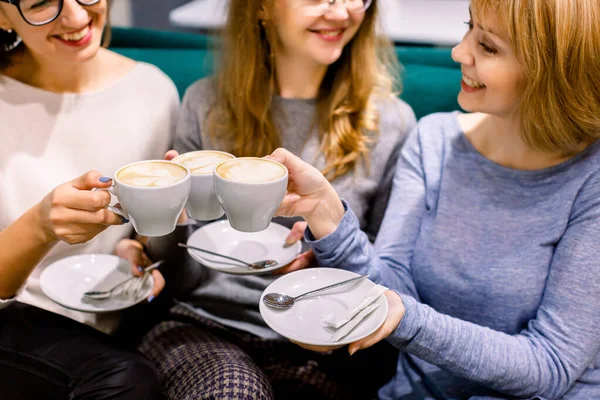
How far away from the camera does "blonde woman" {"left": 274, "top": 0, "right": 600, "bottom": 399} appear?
1087 millimetres

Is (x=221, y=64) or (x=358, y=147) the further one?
(x=221, y=64)

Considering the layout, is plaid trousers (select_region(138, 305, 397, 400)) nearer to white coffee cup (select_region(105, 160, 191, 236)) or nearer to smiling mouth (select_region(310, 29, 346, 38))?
white coffee cup (select_region(105, 160, 191, 236))

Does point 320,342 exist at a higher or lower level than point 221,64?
lower

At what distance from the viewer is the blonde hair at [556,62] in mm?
1050

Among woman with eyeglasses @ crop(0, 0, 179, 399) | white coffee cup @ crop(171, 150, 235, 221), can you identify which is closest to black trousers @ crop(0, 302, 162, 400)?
woman with eyeglasses @ crop(0, 0, 179, 399)

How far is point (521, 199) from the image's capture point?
1229mm

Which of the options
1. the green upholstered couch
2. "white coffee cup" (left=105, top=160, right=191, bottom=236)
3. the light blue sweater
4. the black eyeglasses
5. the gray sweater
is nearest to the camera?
"white coffee cup" (left=105, top=160, right=191, bottom=236)

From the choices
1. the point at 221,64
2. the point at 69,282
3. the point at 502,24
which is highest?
the point at 502,24

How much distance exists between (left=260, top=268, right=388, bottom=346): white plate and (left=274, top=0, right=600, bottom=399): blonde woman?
5 centimetres

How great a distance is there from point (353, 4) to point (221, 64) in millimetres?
410

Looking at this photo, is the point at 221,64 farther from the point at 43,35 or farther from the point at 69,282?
the point at 69,282

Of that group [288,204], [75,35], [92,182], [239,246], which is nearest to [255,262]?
[239,246]

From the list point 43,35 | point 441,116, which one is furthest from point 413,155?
point 43,35

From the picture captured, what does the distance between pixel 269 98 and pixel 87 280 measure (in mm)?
650
